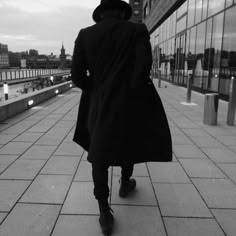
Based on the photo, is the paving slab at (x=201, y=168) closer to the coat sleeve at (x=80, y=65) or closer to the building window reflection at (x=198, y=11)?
the coat sleeve at (x=80, y=65)

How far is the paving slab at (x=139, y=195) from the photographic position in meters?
2.95

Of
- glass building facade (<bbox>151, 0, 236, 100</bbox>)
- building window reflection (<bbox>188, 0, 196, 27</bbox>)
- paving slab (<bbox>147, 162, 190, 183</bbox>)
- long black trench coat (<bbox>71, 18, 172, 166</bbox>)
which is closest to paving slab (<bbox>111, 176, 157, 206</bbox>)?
paving slab (<bbox>147, 162, 190, 183</bbox>)

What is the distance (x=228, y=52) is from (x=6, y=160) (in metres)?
9.86

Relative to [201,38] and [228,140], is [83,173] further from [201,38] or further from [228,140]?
[201,38]

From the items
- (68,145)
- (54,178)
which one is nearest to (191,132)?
(68,145)

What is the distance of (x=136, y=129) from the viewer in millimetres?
2301

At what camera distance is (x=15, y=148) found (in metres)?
4.75

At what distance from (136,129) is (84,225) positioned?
98 centimetres

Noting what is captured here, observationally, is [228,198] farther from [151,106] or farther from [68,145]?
[68,145]

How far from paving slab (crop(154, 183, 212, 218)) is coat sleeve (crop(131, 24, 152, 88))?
1361mm

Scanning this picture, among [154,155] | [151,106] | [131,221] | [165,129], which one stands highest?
[151,106]

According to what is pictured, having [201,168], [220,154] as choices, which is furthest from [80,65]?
[220,154]

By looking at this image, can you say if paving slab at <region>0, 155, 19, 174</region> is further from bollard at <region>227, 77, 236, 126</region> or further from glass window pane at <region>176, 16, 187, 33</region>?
glass window pane at <region>176, 16, 187, 33</region>

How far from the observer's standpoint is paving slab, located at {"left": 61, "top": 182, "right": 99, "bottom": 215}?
2738 mm
